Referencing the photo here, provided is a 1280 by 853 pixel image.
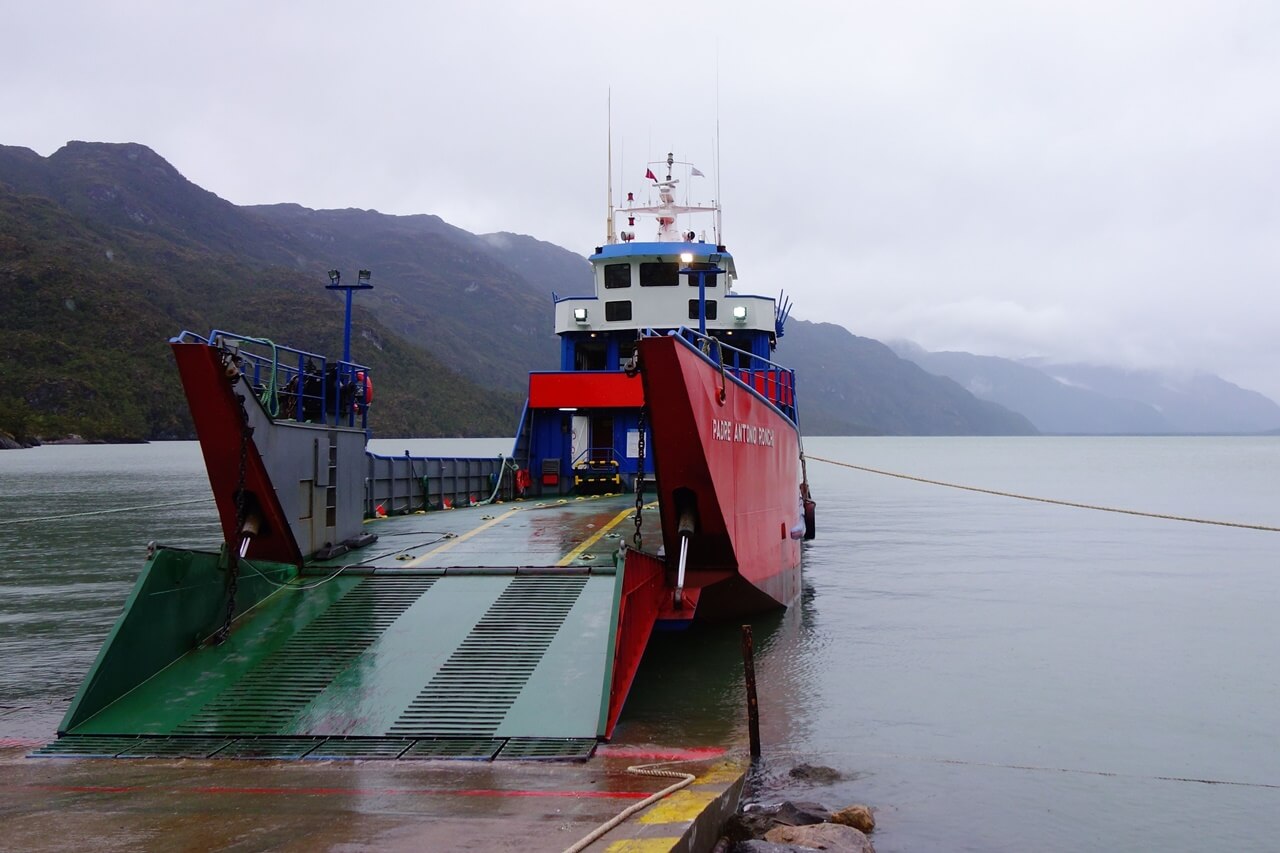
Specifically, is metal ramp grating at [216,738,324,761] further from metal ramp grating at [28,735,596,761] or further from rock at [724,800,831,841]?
rock at [724,800,831,841]

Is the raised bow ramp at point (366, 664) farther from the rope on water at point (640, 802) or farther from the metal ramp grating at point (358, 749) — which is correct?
the rope on water at point (640, 802)

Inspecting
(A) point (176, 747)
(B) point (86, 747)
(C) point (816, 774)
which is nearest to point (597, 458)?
(C) point (816, 774)

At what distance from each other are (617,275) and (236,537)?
12877 millimetres

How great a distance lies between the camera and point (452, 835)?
16.9 feet

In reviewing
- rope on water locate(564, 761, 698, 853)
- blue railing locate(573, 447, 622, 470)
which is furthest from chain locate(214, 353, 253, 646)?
blue railing locate(573, 447, 622, 470)

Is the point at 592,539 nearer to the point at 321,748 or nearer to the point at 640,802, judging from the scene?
the point at 321,748

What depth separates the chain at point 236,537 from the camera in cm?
876

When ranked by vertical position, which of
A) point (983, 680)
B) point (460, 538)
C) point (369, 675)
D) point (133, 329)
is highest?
point (133, 329)

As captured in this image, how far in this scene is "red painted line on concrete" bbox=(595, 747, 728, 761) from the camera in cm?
708

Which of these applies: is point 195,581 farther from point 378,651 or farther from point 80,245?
point 80,245

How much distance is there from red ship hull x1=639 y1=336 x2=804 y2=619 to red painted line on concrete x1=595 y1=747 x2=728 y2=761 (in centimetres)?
253

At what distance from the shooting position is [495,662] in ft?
27.0

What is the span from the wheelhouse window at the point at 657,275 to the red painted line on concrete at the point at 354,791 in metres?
15.7

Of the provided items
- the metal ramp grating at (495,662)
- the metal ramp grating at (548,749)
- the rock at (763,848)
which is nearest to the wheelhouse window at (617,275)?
the metal ramp grating at (495,662)
